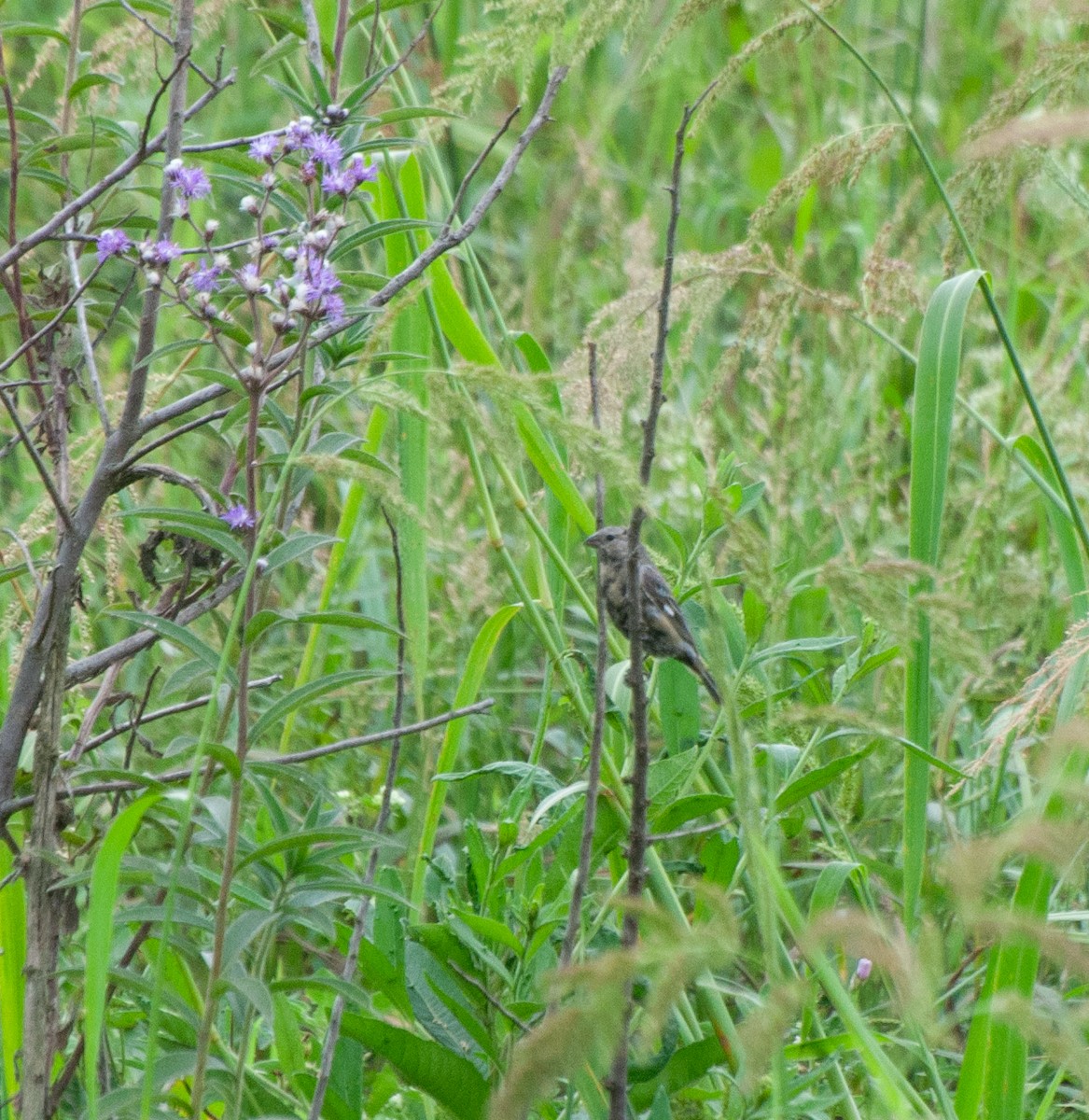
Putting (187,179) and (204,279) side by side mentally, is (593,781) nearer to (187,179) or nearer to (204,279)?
(204,279)

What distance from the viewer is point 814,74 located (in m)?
5.43

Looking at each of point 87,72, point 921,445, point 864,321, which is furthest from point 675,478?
point 87,72

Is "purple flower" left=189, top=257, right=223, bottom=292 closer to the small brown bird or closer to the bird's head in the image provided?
the small brown bird

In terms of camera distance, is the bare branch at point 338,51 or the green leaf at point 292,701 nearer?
the green leaf at point 292,701

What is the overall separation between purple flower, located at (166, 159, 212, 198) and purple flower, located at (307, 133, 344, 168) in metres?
0.13

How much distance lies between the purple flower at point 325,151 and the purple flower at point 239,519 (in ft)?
1.33

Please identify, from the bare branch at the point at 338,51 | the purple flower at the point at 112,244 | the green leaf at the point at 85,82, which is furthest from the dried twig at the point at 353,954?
the green leaf at the point at 85,82

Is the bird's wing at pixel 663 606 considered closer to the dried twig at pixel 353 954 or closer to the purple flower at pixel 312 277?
the dried twig at pixel 353 954

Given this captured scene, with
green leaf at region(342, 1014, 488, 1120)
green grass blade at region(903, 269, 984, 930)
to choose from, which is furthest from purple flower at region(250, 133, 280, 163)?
green leaf at region(342, 1014, 488, 1120)

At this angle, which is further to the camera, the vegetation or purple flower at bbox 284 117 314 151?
purple flower at bbox 284 117 314 151

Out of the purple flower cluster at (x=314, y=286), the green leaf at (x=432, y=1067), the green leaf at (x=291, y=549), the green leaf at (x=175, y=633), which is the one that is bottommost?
the green leaf at (x=432, y=1067)

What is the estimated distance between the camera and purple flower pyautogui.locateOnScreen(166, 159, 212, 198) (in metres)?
1.68

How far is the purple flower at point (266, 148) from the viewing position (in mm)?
1652

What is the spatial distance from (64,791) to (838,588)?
1023 mm
